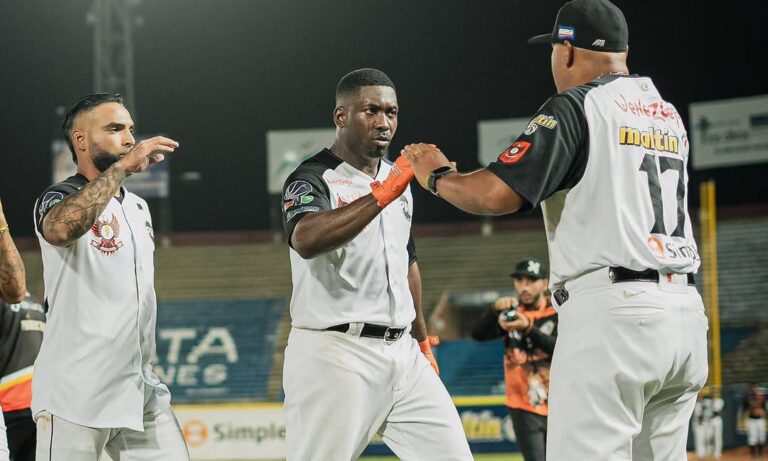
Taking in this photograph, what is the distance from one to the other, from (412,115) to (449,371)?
12.1 m

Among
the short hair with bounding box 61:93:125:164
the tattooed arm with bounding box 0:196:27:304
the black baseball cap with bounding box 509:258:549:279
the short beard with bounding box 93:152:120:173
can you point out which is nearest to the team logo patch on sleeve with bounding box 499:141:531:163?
the short beard with bounding box 93:152:120:173

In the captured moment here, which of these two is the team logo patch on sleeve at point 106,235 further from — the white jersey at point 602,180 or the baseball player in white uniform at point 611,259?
the white jersey at point 602,180

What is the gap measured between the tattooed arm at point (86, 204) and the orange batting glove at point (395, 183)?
0.93 meters

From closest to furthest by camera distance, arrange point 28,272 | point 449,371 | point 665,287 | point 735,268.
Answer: point 665,287 → point 449,371 → point 735,268 → point 28,272

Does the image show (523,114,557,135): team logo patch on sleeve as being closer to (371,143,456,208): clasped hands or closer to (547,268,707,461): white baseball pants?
(371,143,456,208): clasped hands

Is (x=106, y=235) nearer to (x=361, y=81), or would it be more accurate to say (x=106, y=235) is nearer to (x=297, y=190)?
(x=297, y=190)

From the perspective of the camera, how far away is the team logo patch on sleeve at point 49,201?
13.7 ft

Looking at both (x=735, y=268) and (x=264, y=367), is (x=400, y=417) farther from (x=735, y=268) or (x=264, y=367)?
(x=735, y=268)

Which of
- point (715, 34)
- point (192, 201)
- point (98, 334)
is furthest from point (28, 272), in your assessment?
point (98, 334)

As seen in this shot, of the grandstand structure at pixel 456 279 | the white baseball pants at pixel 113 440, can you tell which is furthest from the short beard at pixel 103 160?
the grandstand structure at pixel 456 279

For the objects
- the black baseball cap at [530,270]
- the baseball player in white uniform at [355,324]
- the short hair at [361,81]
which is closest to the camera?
the baseball player in white uniform at [355,324]

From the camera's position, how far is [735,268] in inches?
972

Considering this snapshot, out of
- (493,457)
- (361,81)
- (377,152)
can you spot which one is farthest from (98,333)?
(493,457)

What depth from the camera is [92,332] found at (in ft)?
13.9
